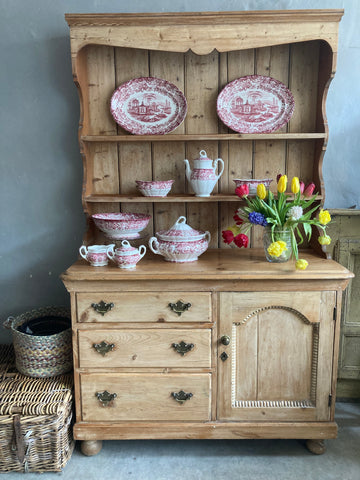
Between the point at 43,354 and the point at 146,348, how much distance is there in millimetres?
488

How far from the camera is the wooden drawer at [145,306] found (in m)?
1.80

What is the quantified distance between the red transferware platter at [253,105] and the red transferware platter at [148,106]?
22 centimetres

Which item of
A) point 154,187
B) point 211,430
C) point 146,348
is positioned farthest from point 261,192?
point 211,430

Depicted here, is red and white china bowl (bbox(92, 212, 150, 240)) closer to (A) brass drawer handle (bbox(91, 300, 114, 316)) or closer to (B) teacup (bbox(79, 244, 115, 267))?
(B) teacup (bbox(79, 244, 115, 267))

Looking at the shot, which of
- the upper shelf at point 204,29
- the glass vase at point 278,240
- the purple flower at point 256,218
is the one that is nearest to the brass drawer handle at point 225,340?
the glass vase at point 278,240

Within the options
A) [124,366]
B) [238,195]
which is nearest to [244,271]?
[238,195]

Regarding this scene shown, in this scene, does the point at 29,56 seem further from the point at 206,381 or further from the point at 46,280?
the point at 206,381

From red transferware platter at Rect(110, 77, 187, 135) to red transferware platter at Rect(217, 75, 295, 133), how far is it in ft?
0.73

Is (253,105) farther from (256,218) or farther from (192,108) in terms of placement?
(256,218)

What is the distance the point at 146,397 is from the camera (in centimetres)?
186

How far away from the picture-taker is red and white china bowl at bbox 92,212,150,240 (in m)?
1.99

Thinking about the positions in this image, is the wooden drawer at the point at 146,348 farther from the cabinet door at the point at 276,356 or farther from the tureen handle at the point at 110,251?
the tureen handle at the point at 110,251

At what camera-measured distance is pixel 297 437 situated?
6.10 feet

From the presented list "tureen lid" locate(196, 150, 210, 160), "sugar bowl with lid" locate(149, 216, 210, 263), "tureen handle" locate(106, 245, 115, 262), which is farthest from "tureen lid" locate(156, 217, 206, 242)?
"tureen lid" locate(196, 150, 210, 160)
